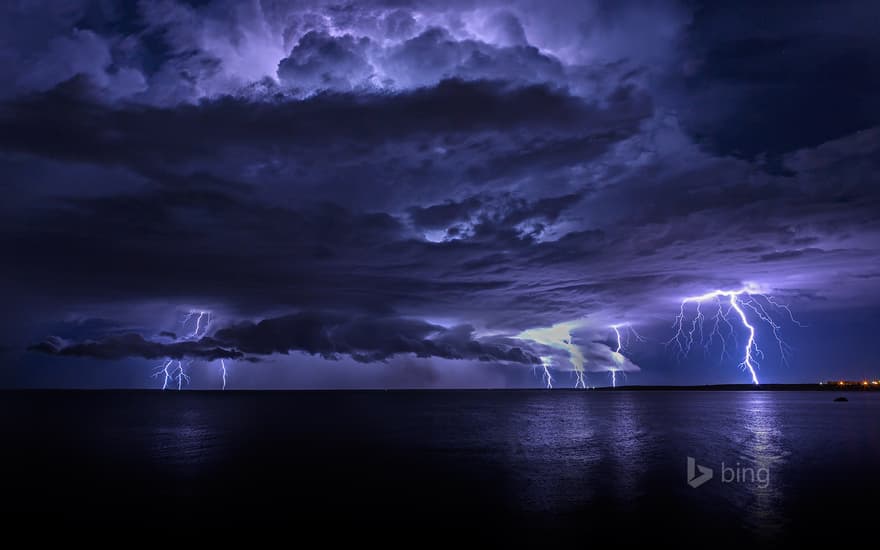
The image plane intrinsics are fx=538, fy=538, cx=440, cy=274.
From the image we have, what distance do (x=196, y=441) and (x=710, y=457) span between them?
2033 inches

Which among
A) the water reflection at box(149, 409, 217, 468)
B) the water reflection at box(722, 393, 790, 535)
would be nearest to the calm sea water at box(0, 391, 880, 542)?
the water reflection at box(722, 393, 790, 535)

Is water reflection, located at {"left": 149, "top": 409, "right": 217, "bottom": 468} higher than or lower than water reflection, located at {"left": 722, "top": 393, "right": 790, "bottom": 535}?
lower

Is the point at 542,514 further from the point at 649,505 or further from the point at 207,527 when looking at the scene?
the point at 207,527

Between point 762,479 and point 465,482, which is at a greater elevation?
point 762,479
